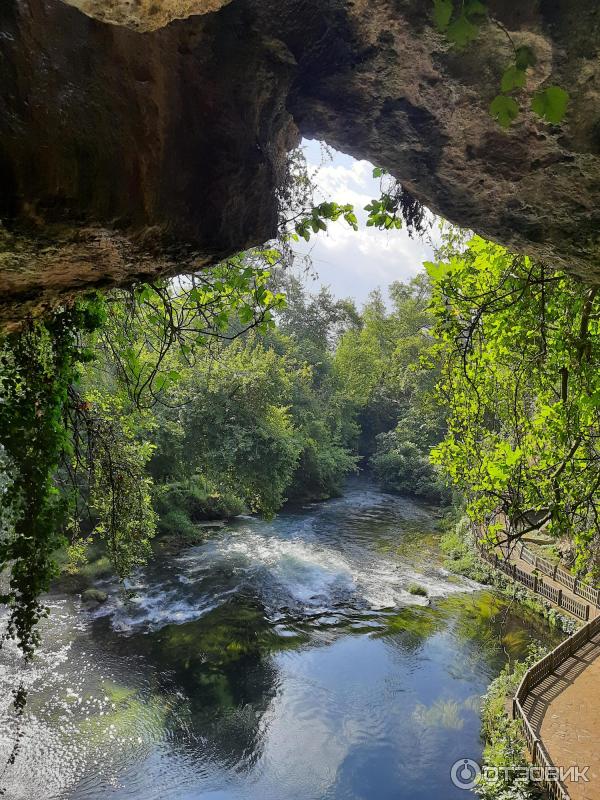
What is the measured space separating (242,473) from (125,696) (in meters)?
7.90

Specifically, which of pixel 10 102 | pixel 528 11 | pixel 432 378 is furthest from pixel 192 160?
pixel 432 378

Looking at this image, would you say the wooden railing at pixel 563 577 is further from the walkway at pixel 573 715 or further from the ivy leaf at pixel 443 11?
the ivy leaf at pixel 443 11

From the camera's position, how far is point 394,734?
9.90 metres

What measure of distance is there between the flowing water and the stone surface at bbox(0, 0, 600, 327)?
8834mm

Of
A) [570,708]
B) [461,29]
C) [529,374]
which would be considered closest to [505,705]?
[570,708]

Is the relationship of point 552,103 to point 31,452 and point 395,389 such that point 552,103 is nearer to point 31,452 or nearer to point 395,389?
point 31,452

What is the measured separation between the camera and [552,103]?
1.38 m

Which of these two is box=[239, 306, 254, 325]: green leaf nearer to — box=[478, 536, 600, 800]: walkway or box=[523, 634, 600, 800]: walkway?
box=[478, 536, 600, 800]: walkway

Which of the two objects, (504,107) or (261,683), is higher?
(504,107)

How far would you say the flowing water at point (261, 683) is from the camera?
871 cm

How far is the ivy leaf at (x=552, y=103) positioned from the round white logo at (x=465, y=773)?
10.1 metres

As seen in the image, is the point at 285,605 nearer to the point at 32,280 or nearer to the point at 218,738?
the point at 218,738

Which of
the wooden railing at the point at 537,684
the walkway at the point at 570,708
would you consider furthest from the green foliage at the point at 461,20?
the wooden railing at the point at 537,684

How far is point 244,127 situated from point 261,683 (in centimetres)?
1120
